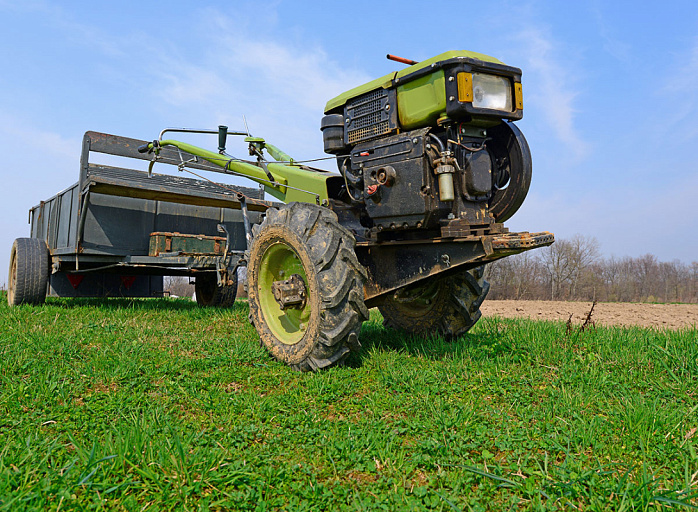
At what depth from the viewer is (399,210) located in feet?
12.5

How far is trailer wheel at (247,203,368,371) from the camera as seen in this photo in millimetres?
3717

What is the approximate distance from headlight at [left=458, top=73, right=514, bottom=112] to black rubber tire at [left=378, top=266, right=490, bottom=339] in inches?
60.5

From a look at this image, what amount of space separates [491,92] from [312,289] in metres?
2.03

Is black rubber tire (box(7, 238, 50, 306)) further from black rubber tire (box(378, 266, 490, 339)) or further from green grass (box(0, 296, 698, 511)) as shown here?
black rubber tire (box(378, 266, 490, 339))

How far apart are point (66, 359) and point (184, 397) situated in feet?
4.94

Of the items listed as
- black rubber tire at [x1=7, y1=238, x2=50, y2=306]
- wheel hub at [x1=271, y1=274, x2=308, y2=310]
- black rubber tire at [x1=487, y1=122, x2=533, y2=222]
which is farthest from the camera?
black rubber tire at [x1=7, y1=238, x2=50, y2=306]

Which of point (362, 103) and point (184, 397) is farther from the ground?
point (362, 103)

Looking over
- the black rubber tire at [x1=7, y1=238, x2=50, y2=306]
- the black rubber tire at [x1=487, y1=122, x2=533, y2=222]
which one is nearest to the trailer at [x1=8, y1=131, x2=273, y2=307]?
the black rubber tire at [x1=7, y1=238, x2=50, y2=306]

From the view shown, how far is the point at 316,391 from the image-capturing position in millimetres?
3389

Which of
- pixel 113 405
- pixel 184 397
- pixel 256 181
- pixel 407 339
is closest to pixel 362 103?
pixel 256 181

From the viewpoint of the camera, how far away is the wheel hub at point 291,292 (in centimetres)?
411

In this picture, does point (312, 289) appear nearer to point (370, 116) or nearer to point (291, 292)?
point (291, 292)

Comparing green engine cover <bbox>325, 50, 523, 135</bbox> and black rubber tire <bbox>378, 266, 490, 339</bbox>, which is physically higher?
green engine cover <bbox>325, 50, 523, 135</bbox>

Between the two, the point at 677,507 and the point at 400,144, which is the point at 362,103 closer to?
the point at 400,144
